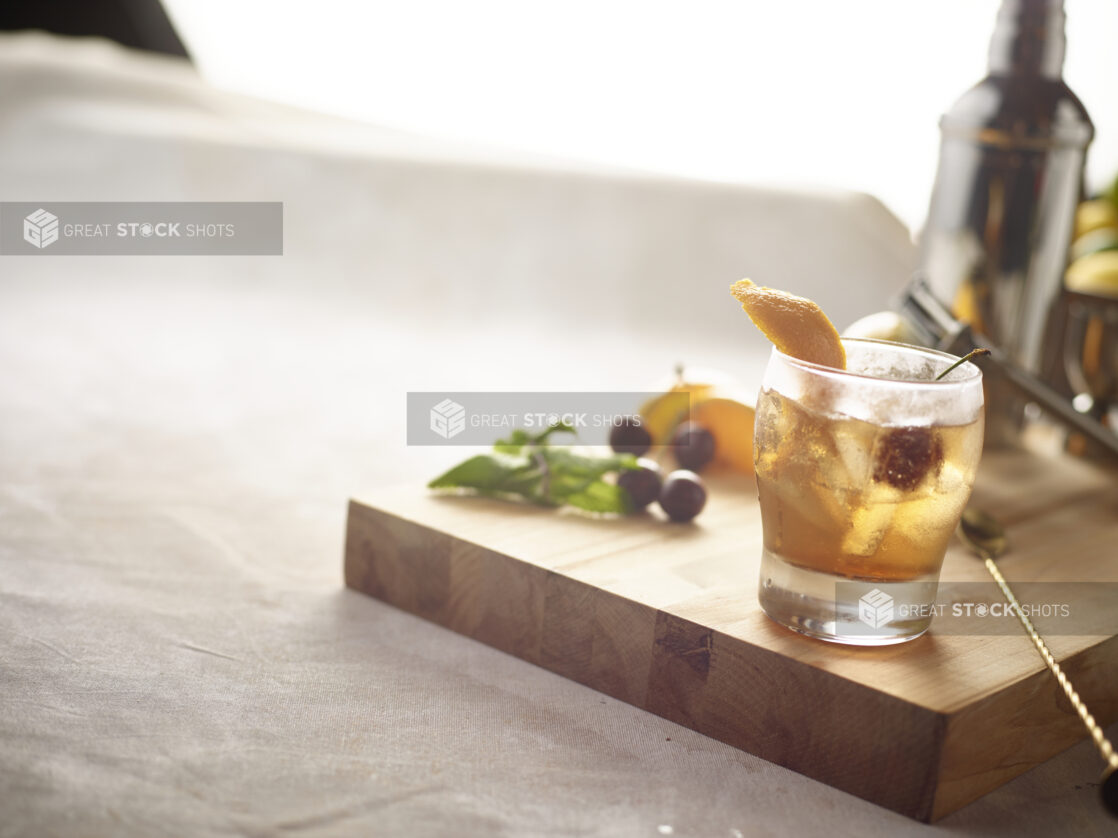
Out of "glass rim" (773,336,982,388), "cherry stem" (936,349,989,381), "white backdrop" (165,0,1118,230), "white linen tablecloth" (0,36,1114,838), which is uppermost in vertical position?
"white backdrop" (165,0,1118,230)

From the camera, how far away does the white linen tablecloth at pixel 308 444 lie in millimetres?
650

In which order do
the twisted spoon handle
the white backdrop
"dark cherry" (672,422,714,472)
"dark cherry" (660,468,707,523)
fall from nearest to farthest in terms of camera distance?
the twisted spoon handle, "dark cherry" (660,468,707,523), "dark cherry" (672,422,714,472), the white backdrop

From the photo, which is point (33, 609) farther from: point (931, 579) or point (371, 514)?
point (931, 579)

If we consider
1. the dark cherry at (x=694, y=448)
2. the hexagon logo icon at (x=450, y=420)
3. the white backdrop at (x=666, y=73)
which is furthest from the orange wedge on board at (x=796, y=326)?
the white backdrop at (x=666, y=73)

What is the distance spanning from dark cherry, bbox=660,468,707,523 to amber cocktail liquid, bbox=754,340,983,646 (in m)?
0.17

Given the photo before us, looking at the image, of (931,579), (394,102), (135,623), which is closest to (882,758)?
(931,579)

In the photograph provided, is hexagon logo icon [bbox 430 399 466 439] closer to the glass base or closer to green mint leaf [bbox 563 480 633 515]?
green mint leaf [bbox 563 480 633 515]

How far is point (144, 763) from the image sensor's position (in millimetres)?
646

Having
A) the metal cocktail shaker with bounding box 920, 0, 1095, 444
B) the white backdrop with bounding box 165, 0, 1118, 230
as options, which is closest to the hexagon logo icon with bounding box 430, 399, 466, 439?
the metal cocktail shaker with bounding box 920, 0, 1095, 444

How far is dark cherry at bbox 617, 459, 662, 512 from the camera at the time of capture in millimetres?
943

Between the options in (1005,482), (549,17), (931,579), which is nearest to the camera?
(931,579)

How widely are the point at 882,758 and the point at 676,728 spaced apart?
0.14 meters

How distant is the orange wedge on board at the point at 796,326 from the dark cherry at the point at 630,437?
1.33ft

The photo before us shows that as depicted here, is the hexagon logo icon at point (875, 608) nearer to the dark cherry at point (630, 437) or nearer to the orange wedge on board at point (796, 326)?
the orange wedge on board at point (796, 326)
